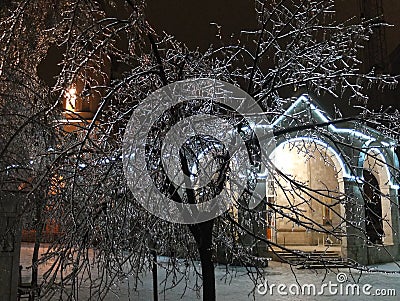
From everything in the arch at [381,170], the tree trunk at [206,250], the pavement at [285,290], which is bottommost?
the pavement at [285,290]

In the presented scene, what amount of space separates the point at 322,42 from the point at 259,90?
71 centimetres

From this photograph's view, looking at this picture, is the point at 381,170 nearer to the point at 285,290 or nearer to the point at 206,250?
the point at 285,290

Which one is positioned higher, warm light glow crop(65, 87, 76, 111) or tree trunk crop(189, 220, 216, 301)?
warm light glow crop(65, 87, 76, 111)

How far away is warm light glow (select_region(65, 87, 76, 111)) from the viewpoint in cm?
306

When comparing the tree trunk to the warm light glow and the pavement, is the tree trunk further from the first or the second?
the pavement

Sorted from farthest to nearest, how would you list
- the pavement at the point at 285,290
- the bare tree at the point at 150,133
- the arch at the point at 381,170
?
the pavement at the point at 285,290
the arch at the point at 381,170
the bare tree at the point at 150,133

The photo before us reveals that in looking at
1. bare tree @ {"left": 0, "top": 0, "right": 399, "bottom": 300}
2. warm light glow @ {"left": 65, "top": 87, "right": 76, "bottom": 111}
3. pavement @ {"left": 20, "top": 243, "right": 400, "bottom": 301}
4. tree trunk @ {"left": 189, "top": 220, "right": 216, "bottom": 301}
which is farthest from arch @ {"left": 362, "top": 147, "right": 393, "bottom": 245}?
warm light glow @ {"left": 65, "top": 87, "right": 76, "bottom": 111}

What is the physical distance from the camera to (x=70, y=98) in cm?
321

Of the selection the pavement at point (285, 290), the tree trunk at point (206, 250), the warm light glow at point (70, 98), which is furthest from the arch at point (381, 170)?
the warm light glow at point (70, 98)

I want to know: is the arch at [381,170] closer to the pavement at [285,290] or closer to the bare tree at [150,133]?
the bare tree at [150,133]

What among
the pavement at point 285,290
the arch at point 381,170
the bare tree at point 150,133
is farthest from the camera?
the pavement at point 285,290

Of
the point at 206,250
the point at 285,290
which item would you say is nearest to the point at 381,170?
the point at 285,290

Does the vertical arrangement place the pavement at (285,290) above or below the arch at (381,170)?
below

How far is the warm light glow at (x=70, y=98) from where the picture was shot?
3.06m
